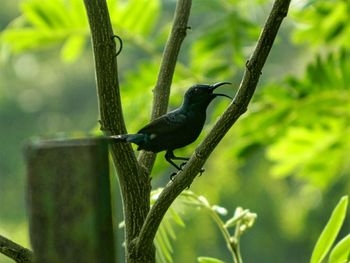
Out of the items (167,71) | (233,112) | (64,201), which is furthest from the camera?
(167,71)

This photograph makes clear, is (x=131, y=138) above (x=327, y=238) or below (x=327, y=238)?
above

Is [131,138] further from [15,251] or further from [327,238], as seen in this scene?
[327,238]

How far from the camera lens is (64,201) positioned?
0.58 meters

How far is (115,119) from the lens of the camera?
2.56ft

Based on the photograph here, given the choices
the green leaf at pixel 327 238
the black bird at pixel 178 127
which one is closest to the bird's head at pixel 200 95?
the black bird at pixel 178 127

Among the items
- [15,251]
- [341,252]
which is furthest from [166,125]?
[341,252]

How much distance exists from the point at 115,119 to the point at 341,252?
11.9 inches

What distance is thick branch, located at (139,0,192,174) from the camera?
2.86 ft

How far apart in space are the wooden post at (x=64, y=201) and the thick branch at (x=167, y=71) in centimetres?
28

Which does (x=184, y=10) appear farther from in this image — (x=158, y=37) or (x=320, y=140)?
(x=320, y=140)

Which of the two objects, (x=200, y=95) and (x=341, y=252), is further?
(x=341, y=252)

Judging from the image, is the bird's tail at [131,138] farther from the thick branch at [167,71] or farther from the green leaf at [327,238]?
the green leaf at [327,238]

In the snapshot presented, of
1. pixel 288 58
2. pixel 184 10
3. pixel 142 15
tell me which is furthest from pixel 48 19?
pixel 288 58

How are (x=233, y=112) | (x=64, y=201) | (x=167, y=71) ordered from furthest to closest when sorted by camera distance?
(x=167, y=71) → (x=233, y=112) → (x=64, y=201)
